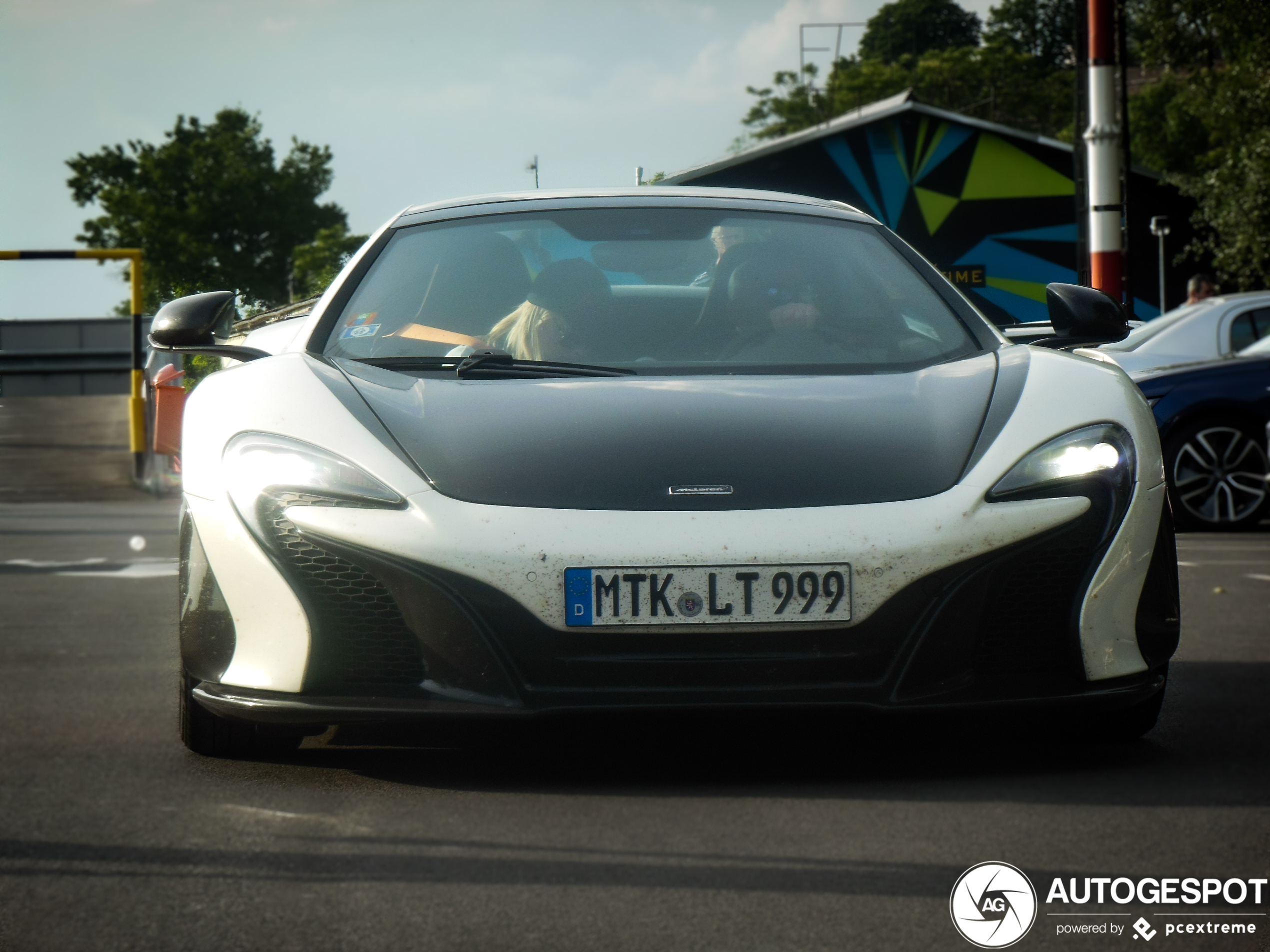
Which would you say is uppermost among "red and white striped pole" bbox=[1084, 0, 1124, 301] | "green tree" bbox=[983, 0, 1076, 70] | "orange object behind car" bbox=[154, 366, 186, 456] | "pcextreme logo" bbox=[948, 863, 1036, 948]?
"green tree" bbox=[983, 0, 1076, 70]

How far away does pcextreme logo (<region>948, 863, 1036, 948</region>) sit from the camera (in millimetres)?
2719

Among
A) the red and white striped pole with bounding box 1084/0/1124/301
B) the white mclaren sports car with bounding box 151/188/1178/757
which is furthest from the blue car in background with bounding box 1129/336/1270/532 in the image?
the white mclaren sports car with bounding box 151/188/1178/757

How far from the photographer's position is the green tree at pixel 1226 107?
40.7m

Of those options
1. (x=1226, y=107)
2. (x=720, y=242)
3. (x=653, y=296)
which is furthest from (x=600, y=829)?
(x=1226, y=107)

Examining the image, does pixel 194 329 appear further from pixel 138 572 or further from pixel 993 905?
pixel 138 572

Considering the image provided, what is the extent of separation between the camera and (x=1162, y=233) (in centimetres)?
3650

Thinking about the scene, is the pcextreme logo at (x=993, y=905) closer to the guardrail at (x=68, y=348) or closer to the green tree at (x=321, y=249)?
the guardrail at (x=68, y=348)

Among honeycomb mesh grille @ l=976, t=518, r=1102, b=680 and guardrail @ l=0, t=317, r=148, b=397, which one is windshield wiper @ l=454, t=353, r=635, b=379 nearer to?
honeycomb mesh grille @ l=976, t=518, r=1102, b=680

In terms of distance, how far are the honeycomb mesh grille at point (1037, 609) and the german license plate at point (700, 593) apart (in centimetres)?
32

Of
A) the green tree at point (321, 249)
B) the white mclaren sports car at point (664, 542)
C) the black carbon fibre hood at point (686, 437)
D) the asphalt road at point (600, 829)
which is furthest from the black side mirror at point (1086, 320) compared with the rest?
the green tree at point (321, 249)

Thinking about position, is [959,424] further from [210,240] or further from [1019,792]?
[210,240]

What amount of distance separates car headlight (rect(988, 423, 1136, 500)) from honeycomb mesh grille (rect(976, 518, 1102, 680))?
97 millimetres

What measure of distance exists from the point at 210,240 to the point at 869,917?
66409 mm

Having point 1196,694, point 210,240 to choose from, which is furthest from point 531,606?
point 210,240
